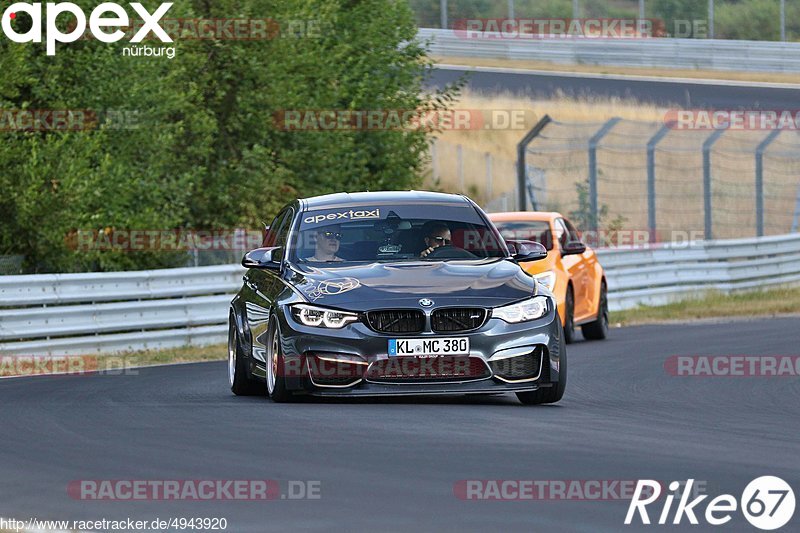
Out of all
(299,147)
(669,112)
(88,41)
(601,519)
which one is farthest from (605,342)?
(669,112)

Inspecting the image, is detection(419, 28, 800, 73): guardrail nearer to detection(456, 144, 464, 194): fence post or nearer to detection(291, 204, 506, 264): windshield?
detection(456, 144, 464, 194): fence post

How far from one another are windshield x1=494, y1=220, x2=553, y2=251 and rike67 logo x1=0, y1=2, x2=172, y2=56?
23.1 ft

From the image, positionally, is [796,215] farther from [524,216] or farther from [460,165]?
[460,165]

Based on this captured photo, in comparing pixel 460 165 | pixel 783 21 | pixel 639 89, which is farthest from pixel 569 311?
pixel 460 165

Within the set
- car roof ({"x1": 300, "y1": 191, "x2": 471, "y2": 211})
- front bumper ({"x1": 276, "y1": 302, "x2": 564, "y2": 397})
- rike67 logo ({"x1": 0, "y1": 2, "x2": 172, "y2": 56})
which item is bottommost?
front bumper ({"x1": 276, "y1": 302, "x2": 564, "y2": 397})

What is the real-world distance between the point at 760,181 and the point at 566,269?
13436mm

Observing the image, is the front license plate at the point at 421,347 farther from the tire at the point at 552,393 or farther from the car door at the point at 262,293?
the car door at the point at 262,293

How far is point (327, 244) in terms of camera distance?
42.4 feet

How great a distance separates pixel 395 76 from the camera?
32.6 m

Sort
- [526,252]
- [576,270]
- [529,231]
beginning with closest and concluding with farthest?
[526,252] → [576,270] → [529,231]

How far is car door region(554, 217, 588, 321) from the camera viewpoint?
21.2m

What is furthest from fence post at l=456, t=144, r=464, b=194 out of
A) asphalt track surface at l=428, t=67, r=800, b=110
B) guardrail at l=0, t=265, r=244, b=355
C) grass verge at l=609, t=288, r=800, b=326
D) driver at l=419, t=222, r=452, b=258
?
driver at l=419, t=222, r=452, b=258

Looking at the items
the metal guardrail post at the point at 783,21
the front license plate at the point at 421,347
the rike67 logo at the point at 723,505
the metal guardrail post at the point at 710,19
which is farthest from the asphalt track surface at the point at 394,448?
the metal guardrail post at the point at 710,19

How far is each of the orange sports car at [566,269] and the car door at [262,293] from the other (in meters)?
6.31
